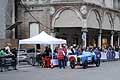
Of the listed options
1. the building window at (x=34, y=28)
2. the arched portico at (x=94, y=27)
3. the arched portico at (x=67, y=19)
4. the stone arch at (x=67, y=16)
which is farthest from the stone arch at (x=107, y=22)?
the building window at (x=34, y=28)

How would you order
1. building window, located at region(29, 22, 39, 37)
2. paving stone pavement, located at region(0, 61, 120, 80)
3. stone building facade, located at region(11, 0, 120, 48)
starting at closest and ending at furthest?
paving stone pavement, located at region(0, 61, 120, 80) → stone building facade, located at region(11, 0, 120, 48) → building window, located at region(29, 22, 39, 37)

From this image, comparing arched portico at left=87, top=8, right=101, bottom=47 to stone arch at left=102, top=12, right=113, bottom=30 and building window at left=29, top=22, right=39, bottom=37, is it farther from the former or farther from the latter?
building window at left=29, top=22, right=39, bottom=37

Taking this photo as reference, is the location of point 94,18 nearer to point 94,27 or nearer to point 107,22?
point 94,27

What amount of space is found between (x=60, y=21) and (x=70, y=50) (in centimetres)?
1020

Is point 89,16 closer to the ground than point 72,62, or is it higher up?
higher up

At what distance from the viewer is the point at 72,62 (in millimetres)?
33844

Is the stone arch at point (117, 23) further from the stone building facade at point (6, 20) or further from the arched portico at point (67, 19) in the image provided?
the stone building facade at point (6, 20)

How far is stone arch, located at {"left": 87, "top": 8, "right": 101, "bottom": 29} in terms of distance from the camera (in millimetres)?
47797

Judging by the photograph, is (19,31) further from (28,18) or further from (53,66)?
(53,66)

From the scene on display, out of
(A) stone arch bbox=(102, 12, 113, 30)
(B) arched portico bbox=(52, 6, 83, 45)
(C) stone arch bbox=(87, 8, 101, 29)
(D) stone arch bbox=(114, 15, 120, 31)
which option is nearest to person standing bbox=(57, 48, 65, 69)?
(B) arched portico bbox=(52, 6, 83, 45)

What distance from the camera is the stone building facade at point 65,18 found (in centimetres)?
4678

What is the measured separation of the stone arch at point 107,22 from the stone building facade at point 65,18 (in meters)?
0.24

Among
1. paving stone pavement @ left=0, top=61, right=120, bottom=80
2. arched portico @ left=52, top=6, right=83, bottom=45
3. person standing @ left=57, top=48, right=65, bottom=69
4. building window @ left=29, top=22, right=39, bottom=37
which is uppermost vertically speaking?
arched portico @ left=52, top=6, right=83, bottom=45

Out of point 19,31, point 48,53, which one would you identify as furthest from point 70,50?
point 19,31
